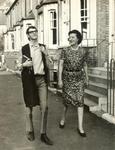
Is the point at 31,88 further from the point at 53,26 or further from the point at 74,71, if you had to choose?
the point at 53,26

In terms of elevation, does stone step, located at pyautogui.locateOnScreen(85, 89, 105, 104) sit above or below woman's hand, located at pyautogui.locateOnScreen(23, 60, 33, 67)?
below

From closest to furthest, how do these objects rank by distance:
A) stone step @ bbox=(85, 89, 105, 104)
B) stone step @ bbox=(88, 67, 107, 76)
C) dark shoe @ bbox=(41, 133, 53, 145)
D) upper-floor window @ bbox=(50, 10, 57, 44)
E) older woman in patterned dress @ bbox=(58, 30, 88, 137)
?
dark shoe @ bbox=(41, 133, 53, 145) < older woman in patterned dress @ bbox=(58, 30, 88, 137) < stone step @ bbox=(85, 89, 105, 104) < stone step @ bbox=(88, 67, 107, 76) < upper-floor window @ bbox=(50, 10, 57, 44)

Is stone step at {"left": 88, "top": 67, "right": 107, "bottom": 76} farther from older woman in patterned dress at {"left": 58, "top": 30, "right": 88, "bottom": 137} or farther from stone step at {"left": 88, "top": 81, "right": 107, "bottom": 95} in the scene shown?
older woman in patterned dress at {"left": 58, "top": 30, "right": 88, "bottom": 137}

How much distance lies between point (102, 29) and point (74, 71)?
8.94m

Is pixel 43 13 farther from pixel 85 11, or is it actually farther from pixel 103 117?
pixel 103 117

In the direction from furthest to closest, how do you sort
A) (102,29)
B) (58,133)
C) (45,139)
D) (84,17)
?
(84,17), (102,29), (58,133), (45,139)

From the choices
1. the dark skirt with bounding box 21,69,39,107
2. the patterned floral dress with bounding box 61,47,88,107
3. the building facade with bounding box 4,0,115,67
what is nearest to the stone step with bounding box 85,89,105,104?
the patterned floral dress with bounding box 61,47,88,107

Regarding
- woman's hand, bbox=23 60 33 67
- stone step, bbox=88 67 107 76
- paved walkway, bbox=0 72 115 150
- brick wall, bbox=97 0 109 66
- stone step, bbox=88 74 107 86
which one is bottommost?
paved walkway, bbox=0 72 115 150

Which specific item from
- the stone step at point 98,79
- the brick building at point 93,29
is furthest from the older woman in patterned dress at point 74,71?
the stone step at point 98,79

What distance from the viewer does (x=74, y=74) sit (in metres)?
8.67

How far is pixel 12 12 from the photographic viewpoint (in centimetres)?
5422

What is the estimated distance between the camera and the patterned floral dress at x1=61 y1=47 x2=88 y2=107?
28.3 feet

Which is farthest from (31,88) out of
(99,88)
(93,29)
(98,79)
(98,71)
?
(93,29)

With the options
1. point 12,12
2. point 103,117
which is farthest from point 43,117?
point 12,12
